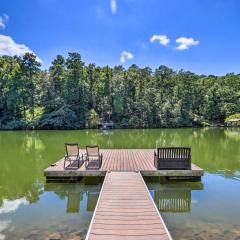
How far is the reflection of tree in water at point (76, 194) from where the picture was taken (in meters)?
7.47

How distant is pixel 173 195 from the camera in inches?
338

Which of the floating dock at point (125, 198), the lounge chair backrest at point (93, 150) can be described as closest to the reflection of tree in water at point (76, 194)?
the floating dock at point (125, 198)

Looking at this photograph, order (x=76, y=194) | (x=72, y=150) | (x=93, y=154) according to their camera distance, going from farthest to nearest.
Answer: (x=72, y=150), (x=93, y=154), (x=76, y=194)

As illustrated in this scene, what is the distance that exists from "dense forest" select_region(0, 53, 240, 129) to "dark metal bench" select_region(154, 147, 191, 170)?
34.0 meters

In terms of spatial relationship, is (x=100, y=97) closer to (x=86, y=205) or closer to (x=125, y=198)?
(x=86, y=205)

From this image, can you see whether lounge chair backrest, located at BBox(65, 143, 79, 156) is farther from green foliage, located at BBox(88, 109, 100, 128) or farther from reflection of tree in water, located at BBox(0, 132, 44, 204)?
green foliage, located at BBox(88, 109, 100, 128)

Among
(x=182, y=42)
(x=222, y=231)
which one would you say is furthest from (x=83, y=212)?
(x=182, y=42)

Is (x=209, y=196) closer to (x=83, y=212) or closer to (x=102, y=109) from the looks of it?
(x=83, y=212)

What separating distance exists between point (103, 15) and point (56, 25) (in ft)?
18.6

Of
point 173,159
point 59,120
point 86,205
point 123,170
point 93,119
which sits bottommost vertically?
point 86,205

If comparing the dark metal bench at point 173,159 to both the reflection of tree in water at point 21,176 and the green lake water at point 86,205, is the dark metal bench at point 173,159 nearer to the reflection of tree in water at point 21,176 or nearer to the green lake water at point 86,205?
the green lake water at point 86,205

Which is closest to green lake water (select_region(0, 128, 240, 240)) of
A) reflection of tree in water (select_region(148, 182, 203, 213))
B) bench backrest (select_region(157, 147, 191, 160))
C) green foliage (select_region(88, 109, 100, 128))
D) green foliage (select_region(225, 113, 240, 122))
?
reflection of tree in water (select_region(148, 182, 203, 213))

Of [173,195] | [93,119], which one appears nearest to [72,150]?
[173,195]

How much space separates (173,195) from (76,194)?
111 inches
